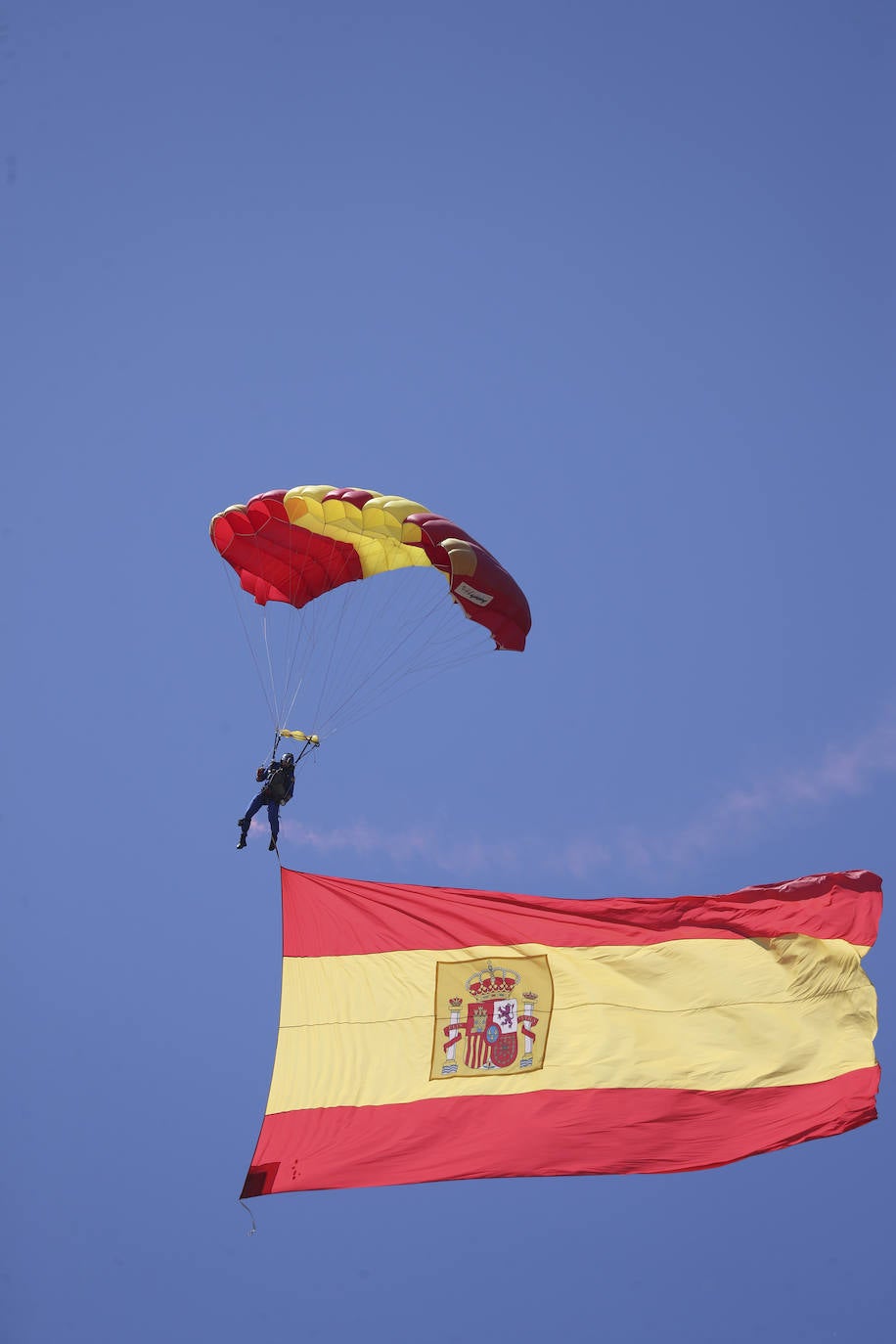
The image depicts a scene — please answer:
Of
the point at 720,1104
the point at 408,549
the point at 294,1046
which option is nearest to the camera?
the point at 294,1046

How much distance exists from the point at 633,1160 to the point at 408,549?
6299mm

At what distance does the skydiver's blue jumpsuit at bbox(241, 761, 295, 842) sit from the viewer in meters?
13.6

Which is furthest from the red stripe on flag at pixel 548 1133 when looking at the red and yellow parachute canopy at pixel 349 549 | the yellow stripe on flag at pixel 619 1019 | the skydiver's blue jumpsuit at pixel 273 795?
the red and yellow parachute canopy at pixel 349 549

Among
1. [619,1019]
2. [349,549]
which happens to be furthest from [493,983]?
[349,549]

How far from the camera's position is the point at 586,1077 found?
43.6ft

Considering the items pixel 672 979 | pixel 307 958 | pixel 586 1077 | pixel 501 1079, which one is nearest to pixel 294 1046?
pixel 307 958

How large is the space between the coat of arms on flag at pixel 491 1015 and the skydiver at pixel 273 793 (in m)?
2.16

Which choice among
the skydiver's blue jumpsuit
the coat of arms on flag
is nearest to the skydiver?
the skydiver's blue jumpsuit

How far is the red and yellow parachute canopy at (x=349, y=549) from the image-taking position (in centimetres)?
1362

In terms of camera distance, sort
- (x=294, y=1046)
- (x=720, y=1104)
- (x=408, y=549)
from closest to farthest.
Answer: (x=294, y=1046) → (x=720, y=1104) → (x=408, y=549)

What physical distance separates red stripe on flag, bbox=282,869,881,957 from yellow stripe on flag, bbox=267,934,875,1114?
115 millimetres

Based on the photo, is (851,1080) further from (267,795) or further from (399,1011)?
(267,795)

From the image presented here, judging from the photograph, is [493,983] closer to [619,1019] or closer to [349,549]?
[619,1019]

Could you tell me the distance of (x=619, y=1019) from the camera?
1370cm
